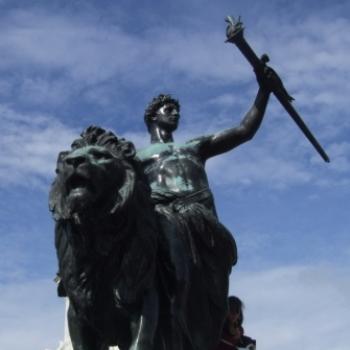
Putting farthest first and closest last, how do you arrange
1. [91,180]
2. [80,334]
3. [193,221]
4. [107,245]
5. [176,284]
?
[193,221]
[176,284]
[80,334]
[107,245]
[91,180]

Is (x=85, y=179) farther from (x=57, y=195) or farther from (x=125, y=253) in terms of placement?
(x=125, y=253)

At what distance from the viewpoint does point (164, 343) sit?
23.2 feet

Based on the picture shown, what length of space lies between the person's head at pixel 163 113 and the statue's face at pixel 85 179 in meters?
1.88

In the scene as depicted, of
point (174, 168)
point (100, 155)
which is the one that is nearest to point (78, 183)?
point (100, 155)

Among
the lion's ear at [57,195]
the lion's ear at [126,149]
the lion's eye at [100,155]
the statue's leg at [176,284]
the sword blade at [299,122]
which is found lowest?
the statue's leg at [176,284]

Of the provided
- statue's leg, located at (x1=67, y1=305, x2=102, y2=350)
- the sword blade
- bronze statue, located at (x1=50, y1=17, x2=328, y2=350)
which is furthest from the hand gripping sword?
statue's leg, located at (x1=67, y1=305, x2=102, y2=350)

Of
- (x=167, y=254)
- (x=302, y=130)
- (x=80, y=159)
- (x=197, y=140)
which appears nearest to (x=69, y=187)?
(x=80, y=159)

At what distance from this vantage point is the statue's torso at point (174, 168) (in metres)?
7.89

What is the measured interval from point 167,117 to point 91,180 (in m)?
2.07

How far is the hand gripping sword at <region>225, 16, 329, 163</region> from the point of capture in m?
8.02

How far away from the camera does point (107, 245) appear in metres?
6.70

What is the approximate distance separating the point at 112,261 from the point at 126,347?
0.62 meters

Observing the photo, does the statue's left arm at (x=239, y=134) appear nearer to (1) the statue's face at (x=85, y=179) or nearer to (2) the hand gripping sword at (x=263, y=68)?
(2) the hand gripping sword at (x=263, y=68)

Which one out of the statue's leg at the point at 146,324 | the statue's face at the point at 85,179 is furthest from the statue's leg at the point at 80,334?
the statue's face at the point at 85,179
